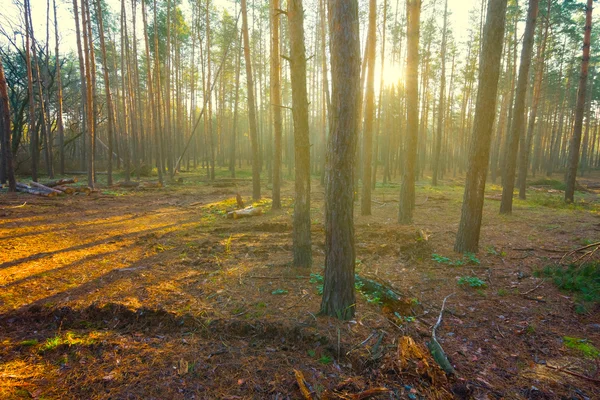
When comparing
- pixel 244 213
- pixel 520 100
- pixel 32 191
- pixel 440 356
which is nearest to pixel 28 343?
pixel 440 356

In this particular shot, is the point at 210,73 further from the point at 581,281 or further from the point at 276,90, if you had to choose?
the point at 581,281

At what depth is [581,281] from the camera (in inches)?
183

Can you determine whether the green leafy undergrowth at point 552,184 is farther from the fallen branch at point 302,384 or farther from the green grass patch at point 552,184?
the fallen branch at point 302,384

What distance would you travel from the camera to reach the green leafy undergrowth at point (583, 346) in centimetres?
322

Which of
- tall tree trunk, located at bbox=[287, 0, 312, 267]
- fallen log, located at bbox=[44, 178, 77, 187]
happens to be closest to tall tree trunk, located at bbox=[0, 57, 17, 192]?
fallen log, located at bbox=[44, 178, 77, 187]

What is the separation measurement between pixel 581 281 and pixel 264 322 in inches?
193

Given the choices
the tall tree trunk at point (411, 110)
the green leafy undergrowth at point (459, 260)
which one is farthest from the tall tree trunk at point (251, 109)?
the green leafy undergrowth at point (459, 260)

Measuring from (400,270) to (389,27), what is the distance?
76.0ft

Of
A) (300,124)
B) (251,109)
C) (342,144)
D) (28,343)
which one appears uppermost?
(251,109)

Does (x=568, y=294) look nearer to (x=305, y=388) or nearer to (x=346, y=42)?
(x=305, y=388)

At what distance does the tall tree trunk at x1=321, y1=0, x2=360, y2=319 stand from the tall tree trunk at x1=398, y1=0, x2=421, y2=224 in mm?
6123

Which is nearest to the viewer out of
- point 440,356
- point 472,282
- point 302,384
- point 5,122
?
point 302,384

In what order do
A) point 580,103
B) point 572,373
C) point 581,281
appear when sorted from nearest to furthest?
point 572,373 → point 581,281 → point 580,103

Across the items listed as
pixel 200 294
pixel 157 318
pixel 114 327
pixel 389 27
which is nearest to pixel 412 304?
pixel 200 294
